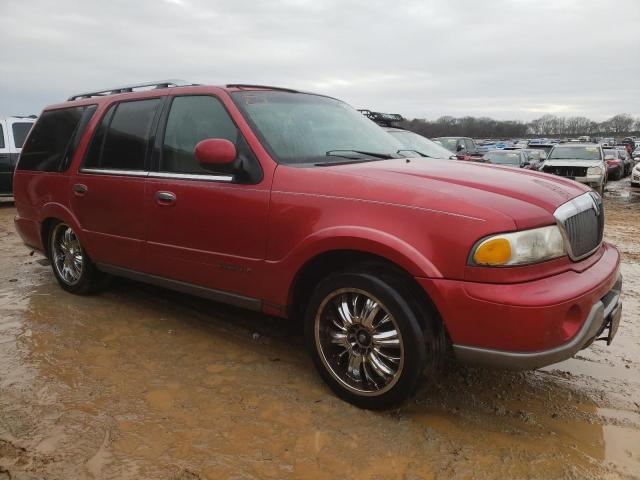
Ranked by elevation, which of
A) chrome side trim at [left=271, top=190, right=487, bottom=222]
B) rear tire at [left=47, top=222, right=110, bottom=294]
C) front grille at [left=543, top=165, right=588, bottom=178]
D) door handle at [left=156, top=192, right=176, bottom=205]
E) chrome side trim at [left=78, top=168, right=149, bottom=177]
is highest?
chrome side trim at [left=271, top=190, right=487, bottom=222]

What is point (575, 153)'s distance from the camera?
1636cm

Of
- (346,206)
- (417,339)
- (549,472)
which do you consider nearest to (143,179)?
(346,206)

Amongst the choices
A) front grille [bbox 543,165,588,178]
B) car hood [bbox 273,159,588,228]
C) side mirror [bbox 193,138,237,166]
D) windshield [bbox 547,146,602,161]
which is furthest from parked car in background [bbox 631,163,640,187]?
side mirror [bbox 193,138,237,166]

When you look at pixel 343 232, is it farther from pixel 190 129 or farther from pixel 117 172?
pixel 117 172

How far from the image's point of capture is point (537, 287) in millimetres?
2428

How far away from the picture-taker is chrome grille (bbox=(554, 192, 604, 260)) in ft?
8.70

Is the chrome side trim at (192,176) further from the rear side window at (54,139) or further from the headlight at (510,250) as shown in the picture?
the headlight at (510,250)

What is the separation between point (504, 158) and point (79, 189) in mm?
14875

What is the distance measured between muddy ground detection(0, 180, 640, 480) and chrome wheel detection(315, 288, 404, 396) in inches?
7.4

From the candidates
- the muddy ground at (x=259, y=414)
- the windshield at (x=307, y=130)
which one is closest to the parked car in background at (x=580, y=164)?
the muddy ground at (x=259, y=414)

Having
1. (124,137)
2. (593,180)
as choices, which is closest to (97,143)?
(124,137)

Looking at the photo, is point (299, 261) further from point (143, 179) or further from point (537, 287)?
point (143, 179)

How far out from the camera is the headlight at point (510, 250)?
241 centimetres

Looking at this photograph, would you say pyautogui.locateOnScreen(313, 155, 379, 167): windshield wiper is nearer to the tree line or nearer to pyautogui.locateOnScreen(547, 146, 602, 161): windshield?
pyautogui.locateOnScreen(547, 146, 602, 161): windshield
